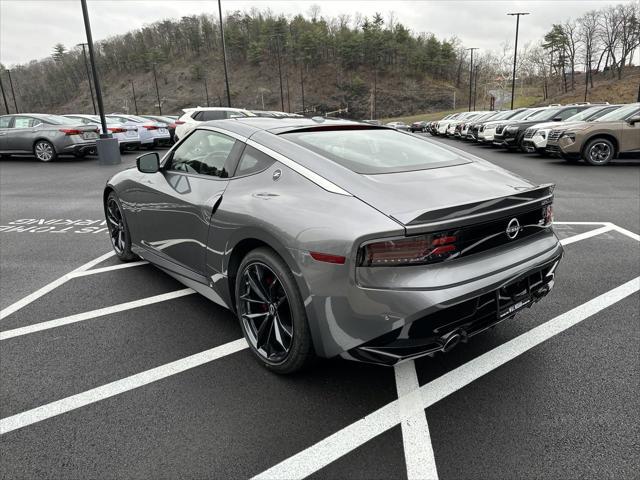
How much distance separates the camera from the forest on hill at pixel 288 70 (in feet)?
360

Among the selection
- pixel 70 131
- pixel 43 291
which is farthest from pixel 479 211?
pixel 70 131

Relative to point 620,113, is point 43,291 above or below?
below

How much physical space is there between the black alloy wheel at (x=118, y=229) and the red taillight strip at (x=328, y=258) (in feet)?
9.72

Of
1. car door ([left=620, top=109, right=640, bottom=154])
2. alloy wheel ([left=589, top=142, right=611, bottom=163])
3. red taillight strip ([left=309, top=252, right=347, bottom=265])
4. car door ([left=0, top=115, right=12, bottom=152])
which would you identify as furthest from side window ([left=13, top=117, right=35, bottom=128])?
car door ([left=620, top=109, right=640, bottom=154])

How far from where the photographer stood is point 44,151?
15188 mm

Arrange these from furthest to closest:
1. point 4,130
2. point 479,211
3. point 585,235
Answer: point 4,130 < point 585,235 < point 479,211

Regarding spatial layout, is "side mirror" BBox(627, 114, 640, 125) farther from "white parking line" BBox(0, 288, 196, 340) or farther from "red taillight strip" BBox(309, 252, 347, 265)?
"red taillight strip" BBox(309, 252, 347, 265)

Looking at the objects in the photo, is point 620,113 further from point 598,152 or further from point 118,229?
point 118,229

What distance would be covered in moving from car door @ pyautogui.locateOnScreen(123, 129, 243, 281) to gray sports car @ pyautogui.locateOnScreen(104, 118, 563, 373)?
0.02 metres

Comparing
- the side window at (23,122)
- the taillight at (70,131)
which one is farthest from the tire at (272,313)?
the side window at (23,122)

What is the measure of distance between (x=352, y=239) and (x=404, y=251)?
25cm

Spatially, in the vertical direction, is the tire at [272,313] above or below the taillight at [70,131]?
below

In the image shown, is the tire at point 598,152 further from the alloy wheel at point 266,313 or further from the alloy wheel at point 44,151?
the alloy wheel at point 44,151

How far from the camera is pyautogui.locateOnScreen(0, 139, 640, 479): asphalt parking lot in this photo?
210 centimetres
